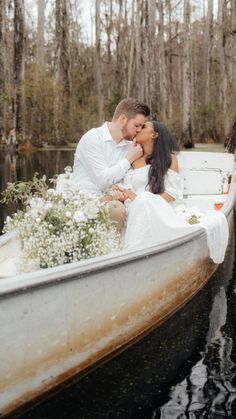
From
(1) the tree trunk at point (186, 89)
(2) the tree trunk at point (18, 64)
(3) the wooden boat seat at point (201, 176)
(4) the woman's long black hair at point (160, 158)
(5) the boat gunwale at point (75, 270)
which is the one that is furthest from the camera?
(2) the tree trunk at point (18, 64)

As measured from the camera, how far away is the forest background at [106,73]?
19.7 metres

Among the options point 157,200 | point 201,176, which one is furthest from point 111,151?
point 201,176

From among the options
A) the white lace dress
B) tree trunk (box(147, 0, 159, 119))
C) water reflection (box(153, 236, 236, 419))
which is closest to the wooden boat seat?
the white lace dress

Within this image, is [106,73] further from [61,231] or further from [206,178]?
[61,231]

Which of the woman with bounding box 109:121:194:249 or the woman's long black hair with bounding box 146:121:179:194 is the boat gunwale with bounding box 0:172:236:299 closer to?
the woman with bounding box 109:121:194:249

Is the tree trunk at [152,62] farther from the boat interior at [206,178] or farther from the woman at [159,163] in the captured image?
the woman at [159,163]

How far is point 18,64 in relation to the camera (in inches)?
810

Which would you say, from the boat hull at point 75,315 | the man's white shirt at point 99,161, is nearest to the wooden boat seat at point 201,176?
the man's white shirt at point 99,161

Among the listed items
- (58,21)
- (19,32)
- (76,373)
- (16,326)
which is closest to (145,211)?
(76,373)

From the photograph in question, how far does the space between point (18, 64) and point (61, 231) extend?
18550 millimetres

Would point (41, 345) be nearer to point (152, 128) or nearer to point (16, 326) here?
point (16, 326)

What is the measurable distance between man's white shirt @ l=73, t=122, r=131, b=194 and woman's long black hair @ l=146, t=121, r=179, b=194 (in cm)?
26

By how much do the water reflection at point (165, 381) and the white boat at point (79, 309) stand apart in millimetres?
85

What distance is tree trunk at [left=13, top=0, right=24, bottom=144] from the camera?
20000 mm
